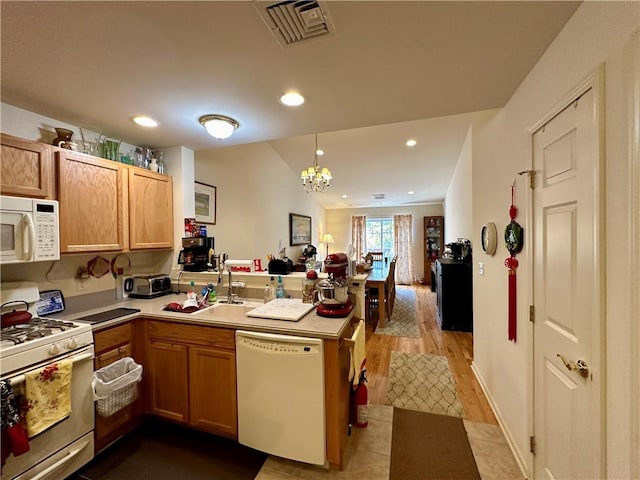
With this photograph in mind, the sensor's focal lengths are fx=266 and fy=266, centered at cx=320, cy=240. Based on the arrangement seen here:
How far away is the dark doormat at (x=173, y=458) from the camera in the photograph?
65.9 inches

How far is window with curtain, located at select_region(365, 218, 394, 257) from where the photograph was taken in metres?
8.85

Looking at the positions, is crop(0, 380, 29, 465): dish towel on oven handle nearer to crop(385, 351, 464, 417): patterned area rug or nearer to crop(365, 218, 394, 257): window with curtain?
crop(385, 351, 464, 417): patterned area rug

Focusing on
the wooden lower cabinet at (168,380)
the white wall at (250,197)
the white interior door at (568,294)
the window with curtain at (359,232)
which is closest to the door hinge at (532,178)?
the white interior door at (568,294)

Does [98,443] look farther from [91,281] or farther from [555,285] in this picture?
[555,285]

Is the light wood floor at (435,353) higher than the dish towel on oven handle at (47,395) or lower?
lower

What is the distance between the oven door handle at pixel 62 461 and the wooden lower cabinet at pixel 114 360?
0.41ft

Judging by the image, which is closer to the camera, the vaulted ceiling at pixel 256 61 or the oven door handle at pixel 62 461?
the vaulted ceiling at pixel 256 61

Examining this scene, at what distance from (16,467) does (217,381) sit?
972 mm

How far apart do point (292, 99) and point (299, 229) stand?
5.01 metres

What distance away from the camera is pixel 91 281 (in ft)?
7.66

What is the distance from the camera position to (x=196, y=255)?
2820mm

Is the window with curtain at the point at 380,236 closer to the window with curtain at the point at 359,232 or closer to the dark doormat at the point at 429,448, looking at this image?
the window with curtain at the point at 359,232

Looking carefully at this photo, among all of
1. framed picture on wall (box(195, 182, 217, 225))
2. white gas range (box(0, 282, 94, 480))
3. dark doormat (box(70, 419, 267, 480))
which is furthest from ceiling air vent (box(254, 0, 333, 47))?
framed picture on wall (box(195, 182, 217, 225))

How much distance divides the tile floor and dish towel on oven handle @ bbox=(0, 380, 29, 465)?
1.23 m
